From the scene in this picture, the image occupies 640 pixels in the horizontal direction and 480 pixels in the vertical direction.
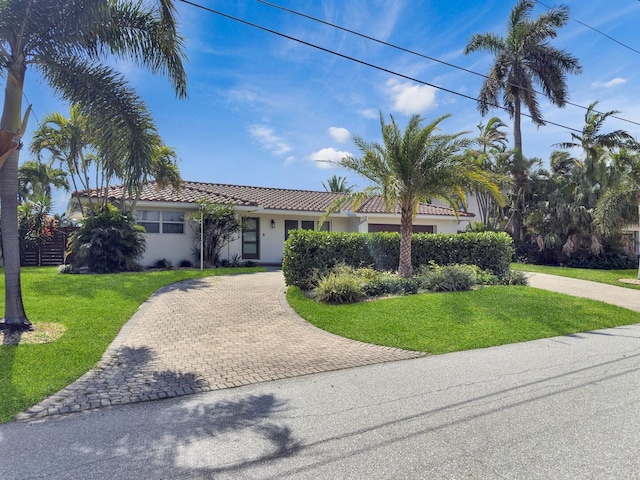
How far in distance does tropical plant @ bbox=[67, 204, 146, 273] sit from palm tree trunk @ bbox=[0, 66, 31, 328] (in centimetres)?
745

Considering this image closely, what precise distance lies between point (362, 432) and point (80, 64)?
7.85 m

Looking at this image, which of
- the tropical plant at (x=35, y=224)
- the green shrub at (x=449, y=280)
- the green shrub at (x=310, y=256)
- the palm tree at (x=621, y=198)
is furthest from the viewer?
the tropical plant at (x=35, y=224)

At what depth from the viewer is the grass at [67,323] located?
4.70 metres

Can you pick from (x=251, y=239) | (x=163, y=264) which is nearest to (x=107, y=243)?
(x=163, y=264)

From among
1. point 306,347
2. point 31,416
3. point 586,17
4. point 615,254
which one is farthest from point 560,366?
point 615,254

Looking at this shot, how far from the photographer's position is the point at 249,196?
2006cm

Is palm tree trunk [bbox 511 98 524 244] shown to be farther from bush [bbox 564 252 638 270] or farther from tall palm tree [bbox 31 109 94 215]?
tall palm tree [bbox 31 109 94 215]

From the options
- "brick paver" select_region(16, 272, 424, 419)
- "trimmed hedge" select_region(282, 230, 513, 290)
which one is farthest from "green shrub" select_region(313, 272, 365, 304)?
"trimmed hedge" select_region(282, 230, 513, 290)

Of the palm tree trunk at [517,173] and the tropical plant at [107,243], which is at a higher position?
the palm tree trunk at [517,173]

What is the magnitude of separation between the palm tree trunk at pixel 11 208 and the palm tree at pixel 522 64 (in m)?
21.6

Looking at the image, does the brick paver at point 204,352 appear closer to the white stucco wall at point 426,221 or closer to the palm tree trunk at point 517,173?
the white stucco wall at point 426,221

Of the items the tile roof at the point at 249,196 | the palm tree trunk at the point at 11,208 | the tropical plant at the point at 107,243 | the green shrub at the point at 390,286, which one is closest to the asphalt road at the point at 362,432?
the palm tree trunk at the point at 11,208

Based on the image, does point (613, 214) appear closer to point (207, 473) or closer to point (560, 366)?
point (560, 366)

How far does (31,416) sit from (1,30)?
605cm
